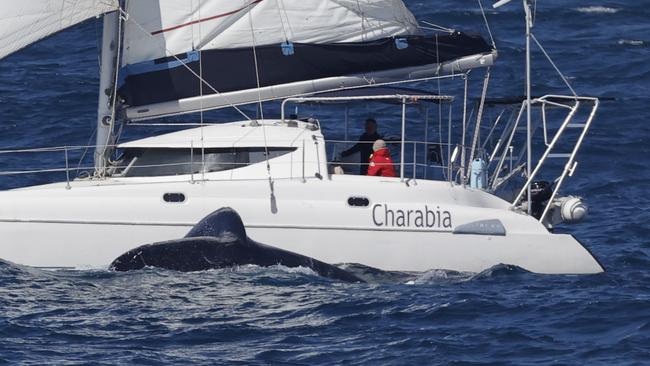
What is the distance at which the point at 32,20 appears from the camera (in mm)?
21766

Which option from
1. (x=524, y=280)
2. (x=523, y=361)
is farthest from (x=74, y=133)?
(x=523, y=361)

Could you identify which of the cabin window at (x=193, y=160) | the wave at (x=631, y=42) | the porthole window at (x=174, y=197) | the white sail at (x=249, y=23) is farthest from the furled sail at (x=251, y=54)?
the wave at (x=631, y=42)

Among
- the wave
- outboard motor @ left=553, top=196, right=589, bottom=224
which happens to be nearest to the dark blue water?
outboard motor @ left=553, top=196, right=589, bottom=224

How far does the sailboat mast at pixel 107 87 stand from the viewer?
22.7 meters

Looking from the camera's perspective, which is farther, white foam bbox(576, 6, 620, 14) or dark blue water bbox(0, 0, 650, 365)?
white foam bbox(576, 6, 620, 14)

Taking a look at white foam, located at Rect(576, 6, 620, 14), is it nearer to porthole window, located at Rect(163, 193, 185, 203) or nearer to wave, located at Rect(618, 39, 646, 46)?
wave, located at Rect(618, 39, 646, 46)

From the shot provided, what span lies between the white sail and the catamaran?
0.08ft

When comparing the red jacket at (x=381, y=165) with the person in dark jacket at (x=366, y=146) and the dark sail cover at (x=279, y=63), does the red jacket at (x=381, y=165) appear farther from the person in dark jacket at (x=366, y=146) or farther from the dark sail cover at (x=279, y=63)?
the dark sail cover at (x=279, y=63)

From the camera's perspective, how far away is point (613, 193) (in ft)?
91.0

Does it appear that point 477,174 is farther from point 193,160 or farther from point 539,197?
point 193,160

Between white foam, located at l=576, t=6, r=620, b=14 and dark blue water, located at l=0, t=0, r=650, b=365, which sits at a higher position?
white foam, located at l=576, t=6, r=620, b=14

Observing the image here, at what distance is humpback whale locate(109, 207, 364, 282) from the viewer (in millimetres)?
20438

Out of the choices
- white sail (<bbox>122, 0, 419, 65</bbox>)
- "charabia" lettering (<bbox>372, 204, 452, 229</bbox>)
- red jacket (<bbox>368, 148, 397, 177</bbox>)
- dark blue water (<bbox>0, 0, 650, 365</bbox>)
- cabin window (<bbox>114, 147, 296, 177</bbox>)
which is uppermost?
white sail (<bbox>122, 0, 419, 65</bbox>)

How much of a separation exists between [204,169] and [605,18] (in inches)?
932
